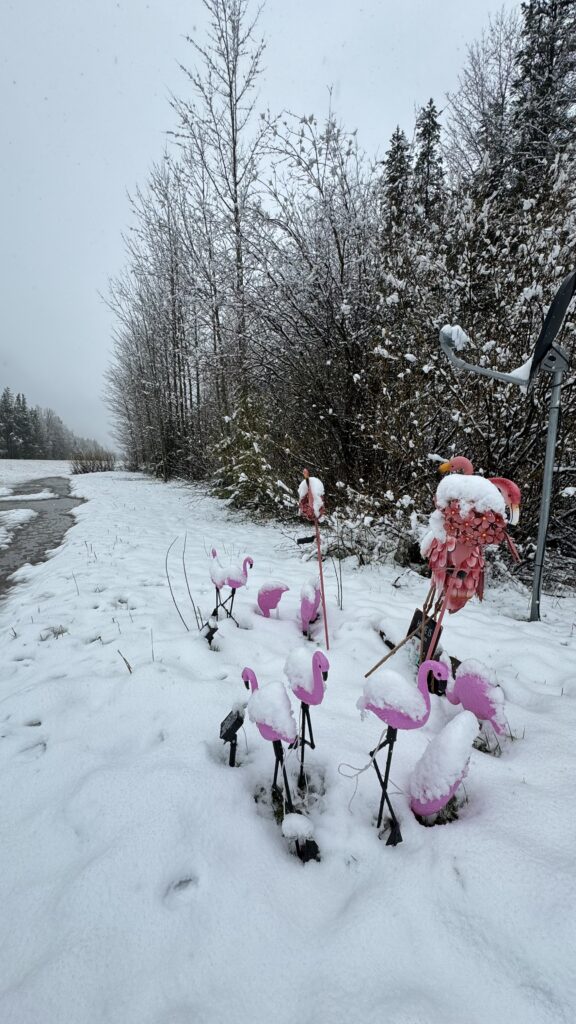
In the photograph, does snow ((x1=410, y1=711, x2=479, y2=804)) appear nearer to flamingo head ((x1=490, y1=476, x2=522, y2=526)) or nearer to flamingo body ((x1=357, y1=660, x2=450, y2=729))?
flamingo body ((x1=357, y1=660, x2=450, y2=729))

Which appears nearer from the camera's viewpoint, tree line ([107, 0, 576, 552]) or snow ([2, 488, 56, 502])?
tree line ([107, 0, 576, 552])

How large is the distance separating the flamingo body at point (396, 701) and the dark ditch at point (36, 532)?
379 centimetres

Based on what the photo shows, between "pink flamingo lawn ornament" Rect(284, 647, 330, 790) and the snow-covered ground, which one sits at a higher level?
"pink flamingo lawn ornament" Rect(284, 647, 330, 790)

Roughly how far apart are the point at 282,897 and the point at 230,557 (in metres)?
3.51

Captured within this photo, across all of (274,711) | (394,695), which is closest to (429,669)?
(394,695)

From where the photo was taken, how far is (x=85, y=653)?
2.25 m

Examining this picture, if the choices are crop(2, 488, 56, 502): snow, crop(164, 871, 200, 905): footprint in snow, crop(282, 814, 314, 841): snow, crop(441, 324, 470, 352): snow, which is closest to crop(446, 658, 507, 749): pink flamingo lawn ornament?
crop(282, 814, 314, 841): snow

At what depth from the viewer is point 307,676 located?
1102mm

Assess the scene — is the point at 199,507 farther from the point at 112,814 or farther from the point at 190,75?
the point at 190,75

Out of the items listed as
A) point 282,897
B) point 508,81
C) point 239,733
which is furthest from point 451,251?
point 508,81

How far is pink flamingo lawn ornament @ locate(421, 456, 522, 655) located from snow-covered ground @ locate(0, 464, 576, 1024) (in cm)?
60

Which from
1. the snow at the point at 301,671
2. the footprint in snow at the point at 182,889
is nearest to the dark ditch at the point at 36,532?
the footprint in snow at the point at 182,889

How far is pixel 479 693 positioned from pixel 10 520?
7.64 meters

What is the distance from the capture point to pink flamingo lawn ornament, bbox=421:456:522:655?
3.91 ft
